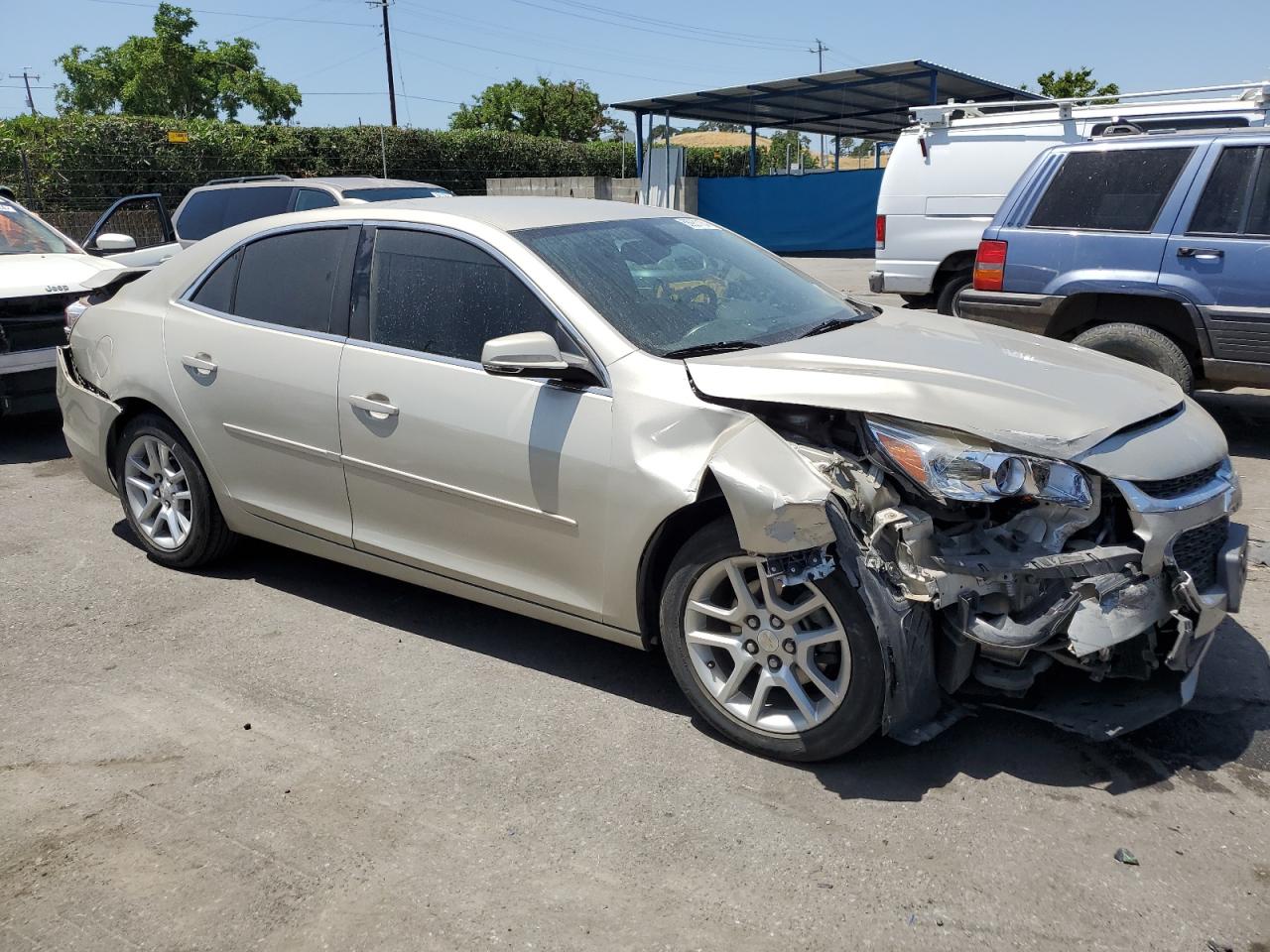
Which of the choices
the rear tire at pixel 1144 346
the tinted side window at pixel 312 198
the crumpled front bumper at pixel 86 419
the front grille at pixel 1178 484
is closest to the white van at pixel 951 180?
the rear tire at pixel 1144 346

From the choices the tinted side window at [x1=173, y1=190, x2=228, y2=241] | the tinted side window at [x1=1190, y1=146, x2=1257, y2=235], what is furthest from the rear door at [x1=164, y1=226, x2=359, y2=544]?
the tinted side window at [x1=173, y1=190, x2=228, y2=241]

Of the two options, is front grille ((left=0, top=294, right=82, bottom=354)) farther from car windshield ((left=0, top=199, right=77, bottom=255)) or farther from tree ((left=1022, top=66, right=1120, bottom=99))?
tree ((left=1022, top=66, right=1120, bottom=99))

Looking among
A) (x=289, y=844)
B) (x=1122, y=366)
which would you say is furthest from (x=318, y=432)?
(x=1122, y=366)

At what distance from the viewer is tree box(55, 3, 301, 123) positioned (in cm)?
5400

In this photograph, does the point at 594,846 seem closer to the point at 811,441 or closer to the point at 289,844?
the point at 289,844

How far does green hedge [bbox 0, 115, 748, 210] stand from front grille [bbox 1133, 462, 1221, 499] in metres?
22.1

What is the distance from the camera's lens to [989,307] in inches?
293

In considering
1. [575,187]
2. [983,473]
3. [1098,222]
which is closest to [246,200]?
[1098,222]

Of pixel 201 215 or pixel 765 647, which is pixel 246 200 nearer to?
pixel 201 215

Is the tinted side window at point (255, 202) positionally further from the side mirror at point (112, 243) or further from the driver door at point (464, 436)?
the driver door at point (464, 436)

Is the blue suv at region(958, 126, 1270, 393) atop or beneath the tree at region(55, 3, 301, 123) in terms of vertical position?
beneath

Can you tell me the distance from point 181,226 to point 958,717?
10.1 m

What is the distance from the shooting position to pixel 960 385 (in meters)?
3.36

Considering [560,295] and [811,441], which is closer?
[811,441]
